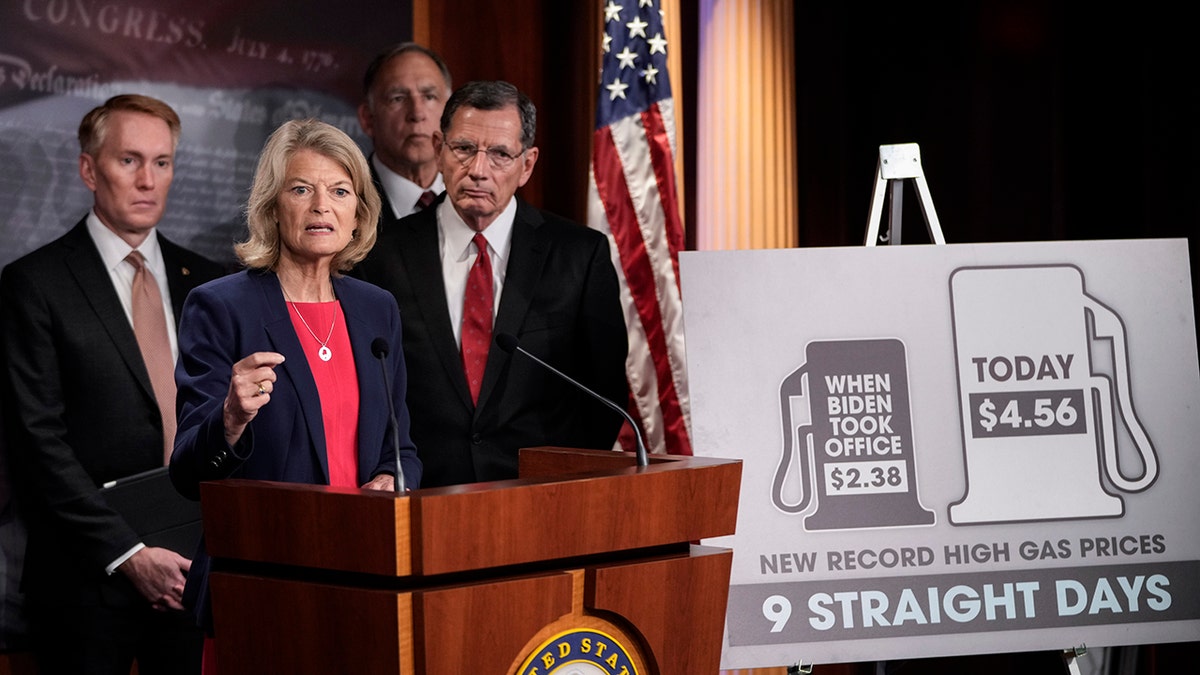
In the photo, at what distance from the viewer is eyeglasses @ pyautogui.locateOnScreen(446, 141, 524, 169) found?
3121 mm

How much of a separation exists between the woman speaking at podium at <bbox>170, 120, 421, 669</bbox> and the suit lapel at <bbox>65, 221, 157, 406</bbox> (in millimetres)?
1188

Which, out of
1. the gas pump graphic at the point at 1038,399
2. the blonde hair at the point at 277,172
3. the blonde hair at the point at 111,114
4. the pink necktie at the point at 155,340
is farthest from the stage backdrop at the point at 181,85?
the gas pump graphic at the point at 1038,399

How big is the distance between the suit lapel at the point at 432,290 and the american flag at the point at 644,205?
0.97m

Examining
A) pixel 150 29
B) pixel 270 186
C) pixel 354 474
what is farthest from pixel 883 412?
pixel 150 29

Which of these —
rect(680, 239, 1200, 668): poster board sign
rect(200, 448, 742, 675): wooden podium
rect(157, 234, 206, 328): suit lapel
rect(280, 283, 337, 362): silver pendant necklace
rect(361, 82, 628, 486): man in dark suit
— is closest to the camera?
rect(200, 448, 742, 675): wooden podium

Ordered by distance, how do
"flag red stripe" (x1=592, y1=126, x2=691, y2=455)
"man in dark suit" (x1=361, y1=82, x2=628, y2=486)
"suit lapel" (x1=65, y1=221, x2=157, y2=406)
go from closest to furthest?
"man in dark suit" (x1=361, y1=82, x2=628, y2=486) < "suit lapel" (x1=65, y1=221, x2=157, y2=406) < "flag red stripe" (x1=592, y1=126, x2=691, y2=455)

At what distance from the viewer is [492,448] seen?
120 inches

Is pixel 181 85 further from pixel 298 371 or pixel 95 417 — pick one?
pixel 298 371

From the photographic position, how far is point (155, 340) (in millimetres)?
3461

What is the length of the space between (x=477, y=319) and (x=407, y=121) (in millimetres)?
974

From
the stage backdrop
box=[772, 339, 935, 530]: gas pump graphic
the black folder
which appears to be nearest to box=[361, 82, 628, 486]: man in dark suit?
box=[772, 339, 935, 530]: gas pump graphic

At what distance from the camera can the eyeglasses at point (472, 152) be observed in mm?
3121

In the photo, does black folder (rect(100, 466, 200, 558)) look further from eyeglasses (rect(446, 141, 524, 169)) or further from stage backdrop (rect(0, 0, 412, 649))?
eyeglasses (rect(446, 141, 524, 169))

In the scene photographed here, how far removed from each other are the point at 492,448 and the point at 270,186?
0.96m
